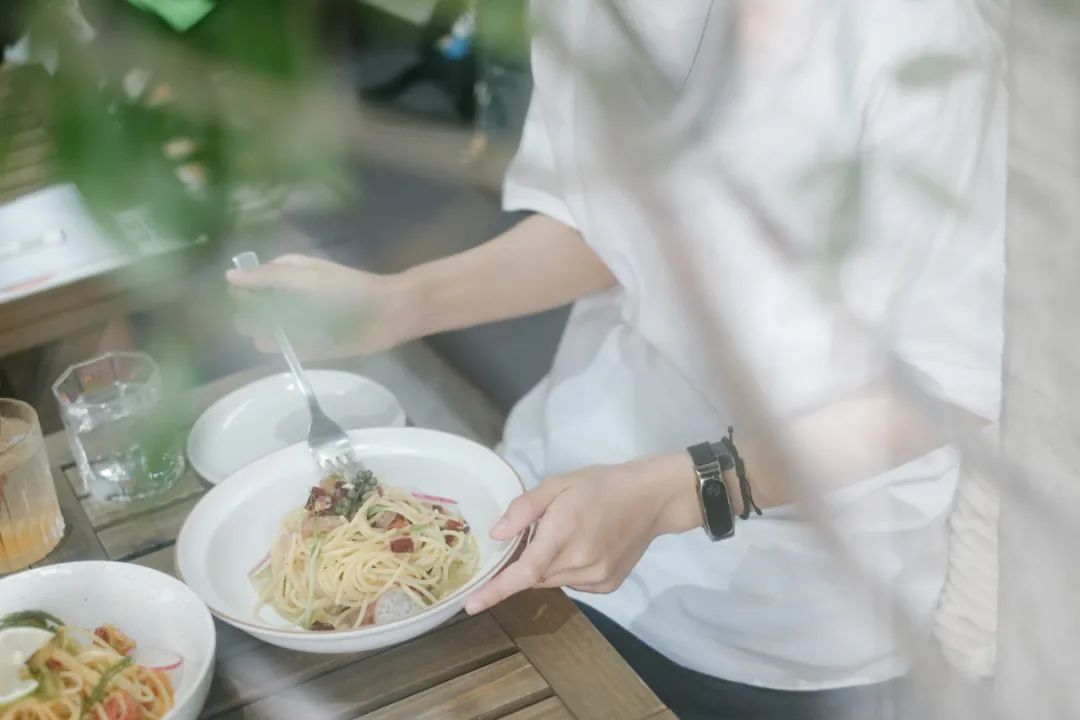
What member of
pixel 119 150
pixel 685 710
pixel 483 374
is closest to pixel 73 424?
pixel 685 710

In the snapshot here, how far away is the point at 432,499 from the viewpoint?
0.93m

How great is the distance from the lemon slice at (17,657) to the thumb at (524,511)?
307 mm

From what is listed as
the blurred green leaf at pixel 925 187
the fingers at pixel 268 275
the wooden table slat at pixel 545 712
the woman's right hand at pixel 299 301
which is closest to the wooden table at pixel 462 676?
the wooden table slat at pixel 545 712

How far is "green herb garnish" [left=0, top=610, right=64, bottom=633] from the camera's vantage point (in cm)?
79

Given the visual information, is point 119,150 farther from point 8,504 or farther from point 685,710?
point 685,710

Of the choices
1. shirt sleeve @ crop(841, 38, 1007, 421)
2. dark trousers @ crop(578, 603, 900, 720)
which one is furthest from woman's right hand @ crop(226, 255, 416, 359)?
dark trousers @ crop(578, 603, 900, 720)

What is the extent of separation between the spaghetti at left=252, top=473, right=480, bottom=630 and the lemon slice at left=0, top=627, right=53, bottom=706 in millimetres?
145

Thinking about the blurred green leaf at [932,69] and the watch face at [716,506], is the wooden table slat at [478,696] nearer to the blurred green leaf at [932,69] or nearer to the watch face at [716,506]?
the watch face at [716,506]

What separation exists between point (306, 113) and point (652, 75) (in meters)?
0.11

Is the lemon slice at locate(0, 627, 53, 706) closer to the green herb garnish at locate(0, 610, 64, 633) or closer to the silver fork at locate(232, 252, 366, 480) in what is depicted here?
the green herb garnish at locate(0, 610, 64, 633)

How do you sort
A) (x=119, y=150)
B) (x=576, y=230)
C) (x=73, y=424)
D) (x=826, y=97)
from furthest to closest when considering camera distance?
(x=576, y=230) < (x=73, y=424) < (x=826, y=97) < (x=119, y=150)

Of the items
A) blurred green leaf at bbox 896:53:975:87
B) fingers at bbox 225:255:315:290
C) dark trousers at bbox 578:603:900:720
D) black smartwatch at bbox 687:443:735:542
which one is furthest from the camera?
dark trousers at bbox 578:603:900:720

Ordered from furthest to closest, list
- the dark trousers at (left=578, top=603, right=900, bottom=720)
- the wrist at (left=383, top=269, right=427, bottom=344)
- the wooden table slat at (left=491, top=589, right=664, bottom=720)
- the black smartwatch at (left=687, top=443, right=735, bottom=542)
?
the wrist at (left=383, top=269, right=427, bottom=344), the dark trousers at (left=578, top=603, right=900, bottom=720), the black smartwatch at (left=687, top=443, right=735, bottom=542), the wooden table slat at (left=491, top=589, right=664, bottom=720)

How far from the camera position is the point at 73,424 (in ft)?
3.18
